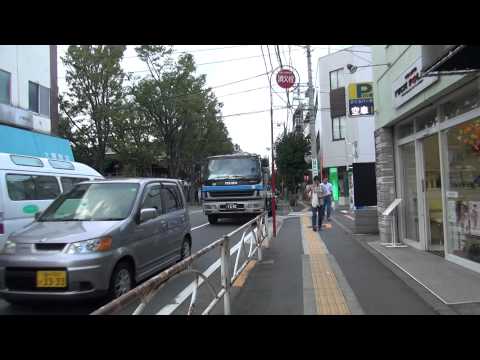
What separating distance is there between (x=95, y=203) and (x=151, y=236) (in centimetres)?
95

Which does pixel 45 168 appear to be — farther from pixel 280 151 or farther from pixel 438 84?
pixel 280 151

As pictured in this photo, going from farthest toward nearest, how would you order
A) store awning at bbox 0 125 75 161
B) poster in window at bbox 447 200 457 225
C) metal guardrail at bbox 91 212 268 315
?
1. store awning at bbox 0 125 75 161
2. poster in window at bbox 447 200 457 225
3. metal guardrail at bbox 91 212 268 315

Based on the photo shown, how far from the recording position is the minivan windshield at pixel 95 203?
5734mm

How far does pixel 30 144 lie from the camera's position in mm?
10781

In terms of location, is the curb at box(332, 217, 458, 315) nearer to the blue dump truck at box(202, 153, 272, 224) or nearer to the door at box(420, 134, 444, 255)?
the door at box(420, 134, 444, 255)

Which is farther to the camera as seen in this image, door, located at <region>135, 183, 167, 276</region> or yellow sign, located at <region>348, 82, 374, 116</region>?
yellow sign, located at <region>348, 82, 374, 116</region>

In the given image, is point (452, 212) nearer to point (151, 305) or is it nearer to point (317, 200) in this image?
point (317, 200)

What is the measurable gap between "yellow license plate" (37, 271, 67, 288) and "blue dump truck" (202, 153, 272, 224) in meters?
10.9

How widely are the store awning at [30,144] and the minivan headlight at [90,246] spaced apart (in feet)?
19.1

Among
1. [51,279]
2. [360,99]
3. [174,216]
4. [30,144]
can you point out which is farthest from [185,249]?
[360,99]

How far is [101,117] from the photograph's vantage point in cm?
2961

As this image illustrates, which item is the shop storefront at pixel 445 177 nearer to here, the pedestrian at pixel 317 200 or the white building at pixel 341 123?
the pedestrian at pixel 317 200

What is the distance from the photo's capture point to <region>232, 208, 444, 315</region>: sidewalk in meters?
5.08

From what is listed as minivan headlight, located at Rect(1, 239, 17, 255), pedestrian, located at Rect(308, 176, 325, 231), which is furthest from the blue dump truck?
minivan headlight, located at Rect(1, 239, 17, 255)
